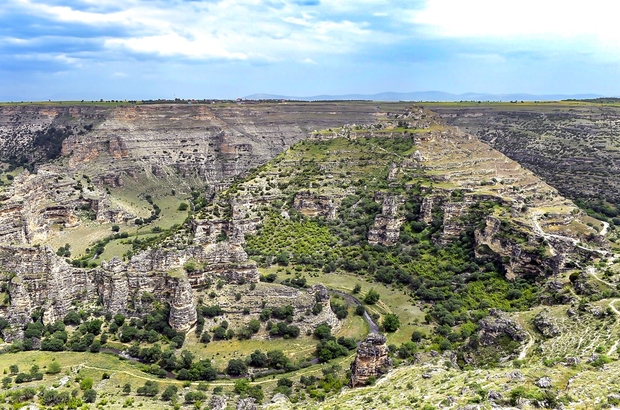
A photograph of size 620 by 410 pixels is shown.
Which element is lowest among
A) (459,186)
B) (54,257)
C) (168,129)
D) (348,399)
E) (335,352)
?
(335,352)

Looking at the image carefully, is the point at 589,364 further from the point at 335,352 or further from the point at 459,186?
the point at 459,186

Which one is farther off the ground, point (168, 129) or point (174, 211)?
point (168, 129)

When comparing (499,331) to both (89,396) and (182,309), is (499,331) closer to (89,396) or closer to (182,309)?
(182,309)

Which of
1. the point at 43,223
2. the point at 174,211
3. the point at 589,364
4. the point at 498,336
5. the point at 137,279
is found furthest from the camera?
the point at 174,211

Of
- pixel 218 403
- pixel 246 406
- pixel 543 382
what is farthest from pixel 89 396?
pixel 543 382

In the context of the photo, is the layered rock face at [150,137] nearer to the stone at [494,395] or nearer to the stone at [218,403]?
the stone at [218,403]

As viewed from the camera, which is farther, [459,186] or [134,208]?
[134,208]

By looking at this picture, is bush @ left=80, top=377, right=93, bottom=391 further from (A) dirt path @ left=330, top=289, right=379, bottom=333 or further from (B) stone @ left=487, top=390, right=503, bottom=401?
(B) stone @ left=487, top=390, right=503, bottom=401

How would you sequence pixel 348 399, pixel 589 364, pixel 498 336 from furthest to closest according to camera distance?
pixel 498 336, pixel 348 399, pixel 589 364

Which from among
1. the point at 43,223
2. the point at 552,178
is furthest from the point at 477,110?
the point at 43,223

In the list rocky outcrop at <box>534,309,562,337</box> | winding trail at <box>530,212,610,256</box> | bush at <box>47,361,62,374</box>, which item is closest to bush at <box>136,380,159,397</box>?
bush at <box>47,361,62,374</box>
